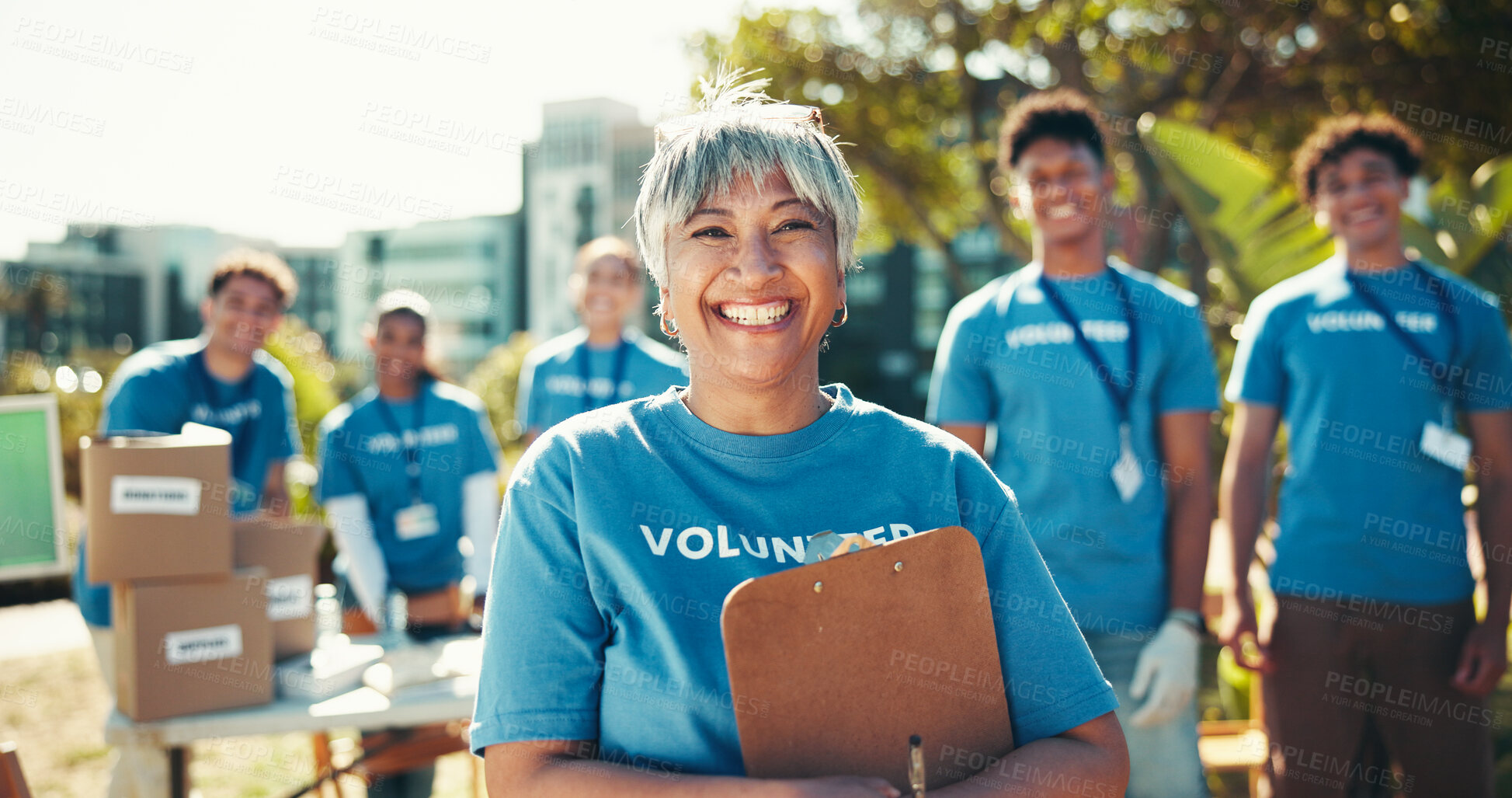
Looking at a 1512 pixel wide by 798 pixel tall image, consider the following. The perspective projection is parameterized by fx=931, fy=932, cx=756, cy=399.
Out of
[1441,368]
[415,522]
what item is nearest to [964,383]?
[1441,368]

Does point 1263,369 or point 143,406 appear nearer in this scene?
point 1263,369

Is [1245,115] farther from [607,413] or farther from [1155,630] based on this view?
[607,413]

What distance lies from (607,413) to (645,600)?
1.10ft

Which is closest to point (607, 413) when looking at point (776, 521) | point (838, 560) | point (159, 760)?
point (776, 521)

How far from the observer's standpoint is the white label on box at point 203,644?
2.86m

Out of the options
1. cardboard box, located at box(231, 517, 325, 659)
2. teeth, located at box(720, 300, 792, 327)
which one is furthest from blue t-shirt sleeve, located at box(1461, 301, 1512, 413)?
cardboard box, located at box(231, 517, 325, 659)

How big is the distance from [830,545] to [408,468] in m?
3.81

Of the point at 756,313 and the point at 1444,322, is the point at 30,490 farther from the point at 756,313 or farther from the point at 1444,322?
the point at 1444,322

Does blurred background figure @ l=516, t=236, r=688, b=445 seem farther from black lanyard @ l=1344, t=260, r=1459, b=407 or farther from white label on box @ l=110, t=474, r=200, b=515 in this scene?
black lanyard @ l=1344, t=260, r=1459, b=407

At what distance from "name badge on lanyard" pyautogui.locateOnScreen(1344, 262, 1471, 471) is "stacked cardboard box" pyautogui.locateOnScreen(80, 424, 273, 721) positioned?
3.70 m

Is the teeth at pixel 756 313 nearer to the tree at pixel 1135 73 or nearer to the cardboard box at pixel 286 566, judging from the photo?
the cardboard box at pixel 286 566

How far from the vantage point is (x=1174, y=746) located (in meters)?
2.63

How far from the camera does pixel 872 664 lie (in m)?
1.26

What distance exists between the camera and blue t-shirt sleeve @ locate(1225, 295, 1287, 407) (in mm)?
3096
